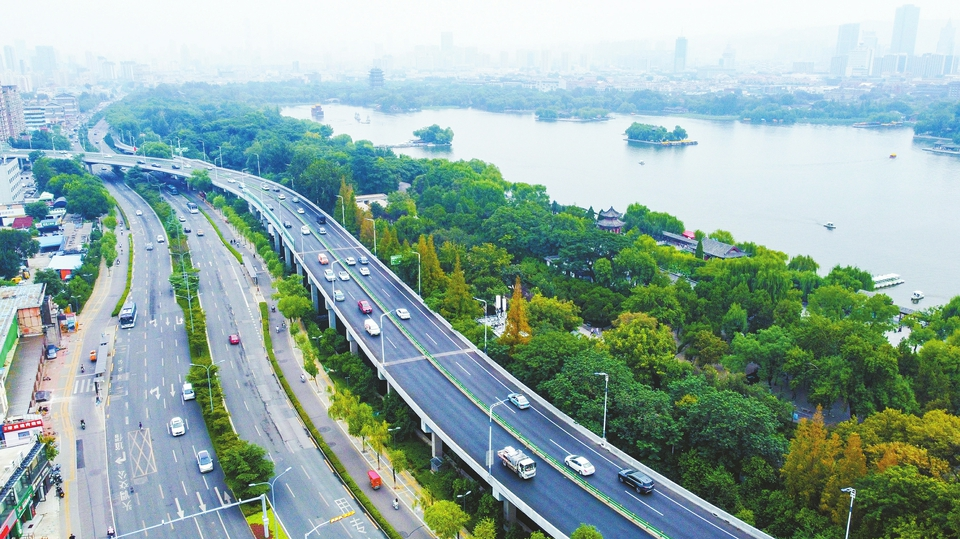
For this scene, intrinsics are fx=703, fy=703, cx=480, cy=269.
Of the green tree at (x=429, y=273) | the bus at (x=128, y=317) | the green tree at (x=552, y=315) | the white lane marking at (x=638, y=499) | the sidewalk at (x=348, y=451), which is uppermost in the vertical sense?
the green tree at (x=429, y=273)

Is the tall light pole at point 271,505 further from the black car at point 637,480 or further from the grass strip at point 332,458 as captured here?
the black car at point 637,480

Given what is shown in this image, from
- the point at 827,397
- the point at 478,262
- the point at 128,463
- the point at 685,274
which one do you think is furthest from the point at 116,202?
the point at 827,397

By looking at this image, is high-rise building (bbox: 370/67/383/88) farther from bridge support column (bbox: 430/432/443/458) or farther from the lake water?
bridge support column (bbox: 430/432/443/458)

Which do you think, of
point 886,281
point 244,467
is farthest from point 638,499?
point 886,281

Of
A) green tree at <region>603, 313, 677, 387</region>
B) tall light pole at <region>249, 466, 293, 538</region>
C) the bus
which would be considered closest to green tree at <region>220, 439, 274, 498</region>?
tall light pole at <region>249, 466, 293, 538</region>

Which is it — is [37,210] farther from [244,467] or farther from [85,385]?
[244,467]

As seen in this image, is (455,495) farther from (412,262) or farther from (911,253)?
(911,253)

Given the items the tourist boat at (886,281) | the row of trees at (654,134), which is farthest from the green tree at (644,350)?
the row of trees at (654,134)
